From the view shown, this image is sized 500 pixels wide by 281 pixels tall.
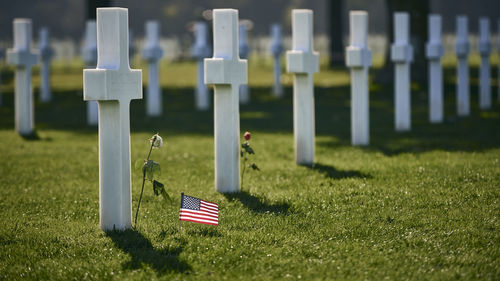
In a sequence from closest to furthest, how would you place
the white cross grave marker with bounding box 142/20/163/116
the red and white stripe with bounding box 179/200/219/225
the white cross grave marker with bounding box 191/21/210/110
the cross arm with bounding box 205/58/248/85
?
the red and white stripe with bounding box 179/200/219/225 → the cross arm with bounding box 205/58/248/85 → the white cross grave marker with bounding box 142/20/163/116 → the white cross grave marker with bounding box 191/21/210/110

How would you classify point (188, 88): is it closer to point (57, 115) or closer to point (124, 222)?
point (57, 115)

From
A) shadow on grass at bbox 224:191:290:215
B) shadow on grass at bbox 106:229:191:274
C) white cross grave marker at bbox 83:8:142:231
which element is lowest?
shadow on grass at bbox 106:229:191:274

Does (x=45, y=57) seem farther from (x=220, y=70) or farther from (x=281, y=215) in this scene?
(x=281, y=215)

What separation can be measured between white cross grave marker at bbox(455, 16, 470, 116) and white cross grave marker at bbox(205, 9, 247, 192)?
7.28 m

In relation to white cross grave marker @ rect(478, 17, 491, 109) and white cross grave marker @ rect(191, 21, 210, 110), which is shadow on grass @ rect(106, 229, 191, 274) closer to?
white cross grave marker @ rect(478, 17, 491, 109)

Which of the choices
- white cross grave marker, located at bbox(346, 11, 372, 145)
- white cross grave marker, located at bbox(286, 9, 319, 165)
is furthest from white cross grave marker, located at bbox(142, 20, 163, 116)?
white cross grave marker, located at bbox(286, 9, 319, 165)

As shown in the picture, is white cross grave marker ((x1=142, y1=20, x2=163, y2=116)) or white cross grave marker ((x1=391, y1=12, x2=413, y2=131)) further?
white cross grave marker ((x1=142, y1=20, x2=163, y2=116))

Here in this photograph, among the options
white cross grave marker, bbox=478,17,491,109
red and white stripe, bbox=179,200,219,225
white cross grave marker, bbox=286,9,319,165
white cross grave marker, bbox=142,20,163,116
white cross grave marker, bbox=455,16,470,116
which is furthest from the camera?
white cross grave marker, bbox=142,20,163,116

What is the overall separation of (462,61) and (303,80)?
19.5ft

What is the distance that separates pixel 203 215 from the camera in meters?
5.53

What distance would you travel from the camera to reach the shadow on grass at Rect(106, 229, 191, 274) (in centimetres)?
480

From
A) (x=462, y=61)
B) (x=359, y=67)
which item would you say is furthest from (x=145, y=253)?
(x=462, y=61)

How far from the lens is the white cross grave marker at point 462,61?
13.2 meters

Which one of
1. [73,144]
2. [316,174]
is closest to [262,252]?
[316,174]
